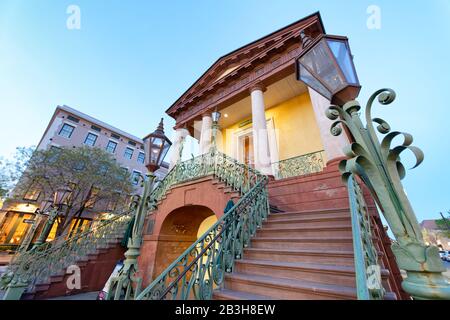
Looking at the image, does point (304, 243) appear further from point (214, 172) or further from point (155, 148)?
point (214, 172)

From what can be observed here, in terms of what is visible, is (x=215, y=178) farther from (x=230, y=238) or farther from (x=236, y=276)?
(x=236, y=276)

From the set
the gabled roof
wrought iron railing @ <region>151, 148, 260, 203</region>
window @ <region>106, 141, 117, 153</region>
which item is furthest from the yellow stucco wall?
window @ <region>106, 141, 117, 153</region>

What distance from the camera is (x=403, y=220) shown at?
1.33m

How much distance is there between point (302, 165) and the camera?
823cm

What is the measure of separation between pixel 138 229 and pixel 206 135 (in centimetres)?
825

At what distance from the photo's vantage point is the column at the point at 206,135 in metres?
10.4

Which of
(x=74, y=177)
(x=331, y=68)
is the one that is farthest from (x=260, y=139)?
(x=74, y=177)

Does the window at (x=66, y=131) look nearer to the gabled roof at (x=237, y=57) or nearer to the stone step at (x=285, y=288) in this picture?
the gabled roof at (x=237, y=57)

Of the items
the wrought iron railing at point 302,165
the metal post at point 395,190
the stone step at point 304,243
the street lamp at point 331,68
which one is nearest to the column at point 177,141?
the wrought iron railing at point 302,165

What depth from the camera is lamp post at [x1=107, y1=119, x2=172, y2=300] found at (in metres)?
2.62

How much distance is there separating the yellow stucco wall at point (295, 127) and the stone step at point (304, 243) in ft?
20.5

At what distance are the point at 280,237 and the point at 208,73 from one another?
465 inches
